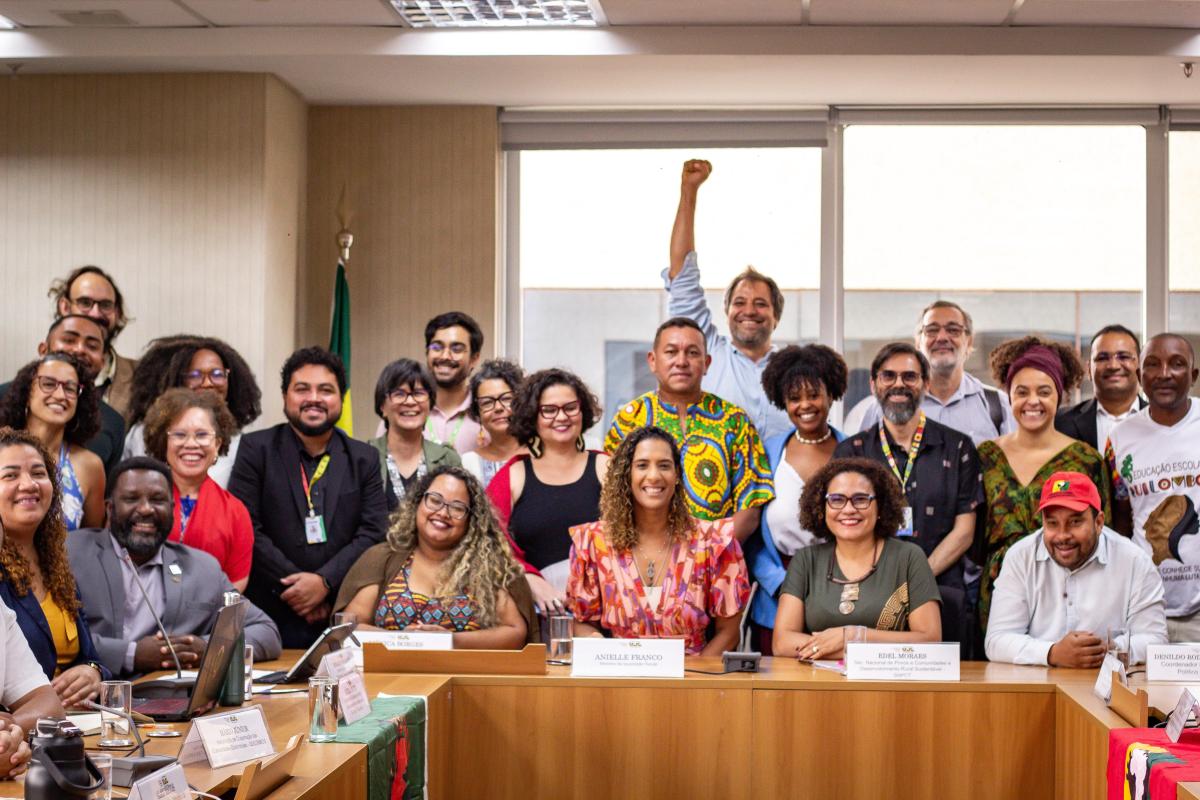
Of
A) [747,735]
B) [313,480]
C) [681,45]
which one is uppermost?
[681,45]

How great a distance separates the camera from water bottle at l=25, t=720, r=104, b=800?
1949 millimetres

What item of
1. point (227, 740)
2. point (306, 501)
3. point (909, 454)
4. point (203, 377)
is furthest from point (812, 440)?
point (227, 740)

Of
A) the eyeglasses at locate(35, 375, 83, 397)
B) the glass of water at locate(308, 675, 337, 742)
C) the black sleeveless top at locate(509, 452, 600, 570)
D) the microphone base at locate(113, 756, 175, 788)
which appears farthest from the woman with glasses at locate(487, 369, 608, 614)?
the microphone base at locate(113, 756, 175, 788)

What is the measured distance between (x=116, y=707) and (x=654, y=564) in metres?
1.92

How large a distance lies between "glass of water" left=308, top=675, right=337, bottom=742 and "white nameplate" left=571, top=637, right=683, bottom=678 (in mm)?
1027

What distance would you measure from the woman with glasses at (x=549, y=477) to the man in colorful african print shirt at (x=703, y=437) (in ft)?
0.69

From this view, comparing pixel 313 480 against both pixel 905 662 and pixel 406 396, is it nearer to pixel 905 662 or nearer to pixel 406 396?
pixel 406 396

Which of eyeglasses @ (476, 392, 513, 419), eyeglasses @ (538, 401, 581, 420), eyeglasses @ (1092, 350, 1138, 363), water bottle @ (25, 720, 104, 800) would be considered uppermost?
eyeglasses @ (1092, 350, 1138, 363)

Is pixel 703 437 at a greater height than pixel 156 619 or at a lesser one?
greater

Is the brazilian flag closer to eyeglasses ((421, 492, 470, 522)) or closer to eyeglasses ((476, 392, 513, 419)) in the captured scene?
eyeglasses ((476, 392, 513, 419))

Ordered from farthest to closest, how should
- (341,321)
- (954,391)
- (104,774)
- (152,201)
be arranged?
(341,321), (152,201), (954,391), (104,774)

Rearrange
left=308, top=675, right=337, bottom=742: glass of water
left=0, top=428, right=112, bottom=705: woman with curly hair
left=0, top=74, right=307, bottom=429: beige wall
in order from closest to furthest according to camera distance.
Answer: left=308, top=675, right=337, bottom=742: glass of water → left=0, top=428, right=112, bottom=705: woman with curly hair → left=0, top=74, right=307, bottom=429: beige wall

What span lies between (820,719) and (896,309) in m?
3.46

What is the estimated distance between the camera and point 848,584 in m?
4.16
